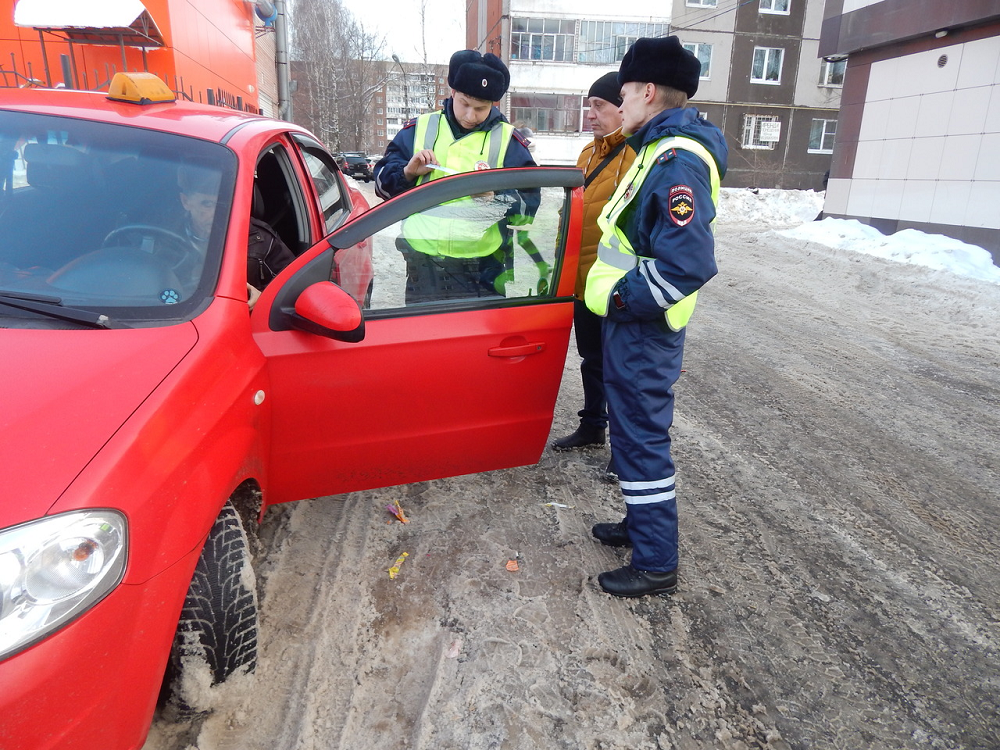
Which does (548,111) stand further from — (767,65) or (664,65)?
(664,65)

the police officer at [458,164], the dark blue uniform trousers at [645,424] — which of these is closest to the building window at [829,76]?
the police officer at [458,164]

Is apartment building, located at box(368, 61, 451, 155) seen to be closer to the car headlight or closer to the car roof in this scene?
the car roof

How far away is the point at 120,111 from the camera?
95.9 inches

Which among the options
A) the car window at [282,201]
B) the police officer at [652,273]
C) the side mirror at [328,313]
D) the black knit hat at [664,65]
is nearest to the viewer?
the side mirror at [328,313]

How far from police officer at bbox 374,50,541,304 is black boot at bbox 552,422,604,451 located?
1.30 metres

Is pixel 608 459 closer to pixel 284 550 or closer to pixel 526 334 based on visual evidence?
pixel 526 334

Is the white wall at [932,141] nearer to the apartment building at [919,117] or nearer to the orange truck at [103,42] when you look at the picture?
the apartment building at [919,117]

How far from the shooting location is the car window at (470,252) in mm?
2510

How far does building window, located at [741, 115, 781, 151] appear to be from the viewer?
29.5m

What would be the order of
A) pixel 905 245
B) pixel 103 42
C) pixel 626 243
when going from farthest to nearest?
1. pixel 905 245
2. pixel 103 42
3. pixel 626 243

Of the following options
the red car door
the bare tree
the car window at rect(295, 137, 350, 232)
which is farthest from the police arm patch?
the bare tree

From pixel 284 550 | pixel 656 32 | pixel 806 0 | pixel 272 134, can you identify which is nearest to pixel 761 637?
pixel 284 550

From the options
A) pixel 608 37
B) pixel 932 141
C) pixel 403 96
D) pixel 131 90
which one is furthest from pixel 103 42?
pixel 403 96

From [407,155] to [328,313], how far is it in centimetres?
175
